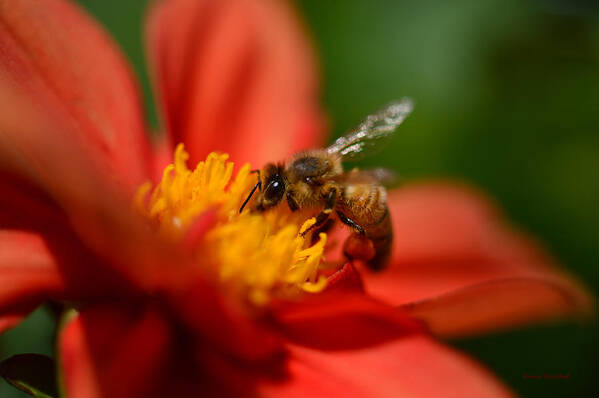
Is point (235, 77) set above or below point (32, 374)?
above

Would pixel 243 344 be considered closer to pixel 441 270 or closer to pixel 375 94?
pixel 441 270

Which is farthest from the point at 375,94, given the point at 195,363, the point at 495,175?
the point at 195,363

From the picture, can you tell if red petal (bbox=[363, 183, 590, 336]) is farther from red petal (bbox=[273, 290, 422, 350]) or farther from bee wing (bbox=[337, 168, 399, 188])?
bee wing (bbox=[337, 168, 399, 188])

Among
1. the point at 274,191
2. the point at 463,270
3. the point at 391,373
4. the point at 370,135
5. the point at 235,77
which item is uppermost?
the point at 235,77

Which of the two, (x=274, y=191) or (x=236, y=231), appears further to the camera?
(x=274, y=191)

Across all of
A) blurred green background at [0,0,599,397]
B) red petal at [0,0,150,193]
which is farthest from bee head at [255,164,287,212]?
blurred green background at [0,0,599,397]

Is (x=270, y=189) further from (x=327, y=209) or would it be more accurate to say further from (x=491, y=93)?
(x=491, y=93)

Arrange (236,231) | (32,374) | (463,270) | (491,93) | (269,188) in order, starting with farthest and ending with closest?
(491,93)
(463,270)
(269,188)
(236,231)
(32,374)

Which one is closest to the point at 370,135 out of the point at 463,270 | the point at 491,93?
the point at 463,270

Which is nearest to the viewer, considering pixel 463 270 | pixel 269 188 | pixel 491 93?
pixel 269 188
